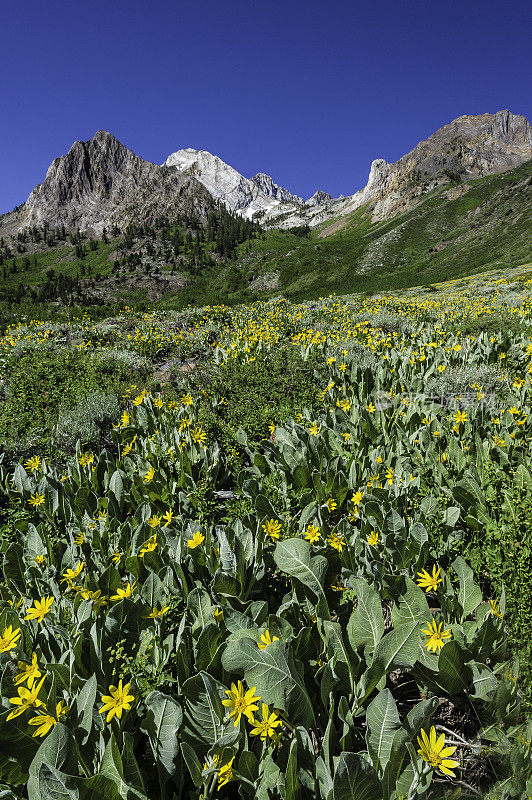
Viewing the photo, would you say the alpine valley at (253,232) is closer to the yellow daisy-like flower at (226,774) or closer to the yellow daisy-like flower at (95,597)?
the yellow daisy-like flower at (95,597)

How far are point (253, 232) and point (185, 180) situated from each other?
169 feet

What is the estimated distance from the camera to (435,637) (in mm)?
1636

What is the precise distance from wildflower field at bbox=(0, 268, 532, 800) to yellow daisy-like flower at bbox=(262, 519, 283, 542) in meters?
0.02

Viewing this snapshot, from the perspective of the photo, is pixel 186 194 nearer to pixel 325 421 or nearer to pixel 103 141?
A: pixel 103 141

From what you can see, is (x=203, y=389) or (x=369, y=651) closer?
(x=369, y=651)

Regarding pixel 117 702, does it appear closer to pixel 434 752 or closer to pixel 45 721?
pixel 45 721

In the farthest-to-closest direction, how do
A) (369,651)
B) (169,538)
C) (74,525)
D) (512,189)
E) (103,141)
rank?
(103,141)
(512,189)
(74,525)
(169,538)
(369,651)

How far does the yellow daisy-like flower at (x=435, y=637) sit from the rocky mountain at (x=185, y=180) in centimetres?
11624

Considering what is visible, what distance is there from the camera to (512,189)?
215 feet

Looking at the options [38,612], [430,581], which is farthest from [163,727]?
[430,581]

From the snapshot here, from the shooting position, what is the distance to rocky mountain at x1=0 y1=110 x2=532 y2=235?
355 feet

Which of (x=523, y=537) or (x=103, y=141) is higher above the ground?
(x=103, y=141)

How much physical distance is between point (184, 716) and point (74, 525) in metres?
1.98

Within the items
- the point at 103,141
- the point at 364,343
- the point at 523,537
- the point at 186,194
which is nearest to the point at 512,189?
the point at 364,343
